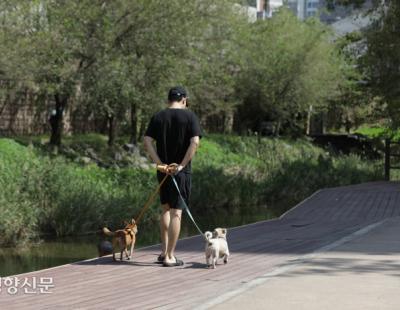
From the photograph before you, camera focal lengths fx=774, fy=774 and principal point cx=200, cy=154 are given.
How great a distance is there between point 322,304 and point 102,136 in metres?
23.0

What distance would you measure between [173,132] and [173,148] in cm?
20

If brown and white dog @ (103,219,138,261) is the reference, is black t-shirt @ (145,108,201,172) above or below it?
above

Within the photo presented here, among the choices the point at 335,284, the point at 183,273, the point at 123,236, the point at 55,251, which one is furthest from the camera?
the point at 55,251

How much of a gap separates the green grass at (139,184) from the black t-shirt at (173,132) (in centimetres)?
578

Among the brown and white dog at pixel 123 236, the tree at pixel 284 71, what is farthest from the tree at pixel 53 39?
the tree at pixel 284 71

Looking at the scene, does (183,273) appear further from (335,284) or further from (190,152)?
(335,284)

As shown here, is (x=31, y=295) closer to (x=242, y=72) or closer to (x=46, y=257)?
(x=46, y=257)

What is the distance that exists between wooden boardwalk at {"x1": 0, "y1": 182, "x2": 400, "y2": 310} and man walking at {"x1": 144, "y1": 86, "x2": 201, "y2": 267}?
1.75 ft

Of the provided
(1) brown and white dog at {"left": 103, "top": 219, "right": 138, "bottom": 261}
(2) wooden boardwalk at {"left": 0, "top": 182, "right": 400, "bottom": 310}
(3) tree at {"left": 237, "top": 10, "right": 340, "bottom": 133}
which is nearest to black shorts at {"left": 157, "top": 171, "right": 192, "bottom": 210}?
(1) brown and white dog at {"left": 103, "top": 219, "right": 138, "bottom": 261}

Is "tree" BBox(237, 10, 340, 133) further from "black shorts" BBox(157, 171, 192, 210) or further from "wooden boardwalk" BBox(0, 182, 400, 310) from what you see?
"black shorts" BBox(157, 171, 192, 210)

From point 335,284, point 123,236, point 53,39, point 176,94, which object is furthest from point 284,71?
point 335,284

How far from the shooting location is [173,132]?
371 inches

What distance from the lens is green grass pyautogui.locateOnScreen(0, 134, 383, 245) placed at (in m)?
15.7

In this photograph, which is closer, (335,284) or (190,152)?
(335,284)
